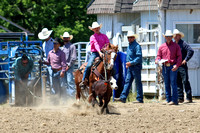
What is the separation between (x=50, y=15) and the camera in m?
29.0

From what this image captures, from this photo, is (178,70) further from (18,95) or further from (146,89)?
(18,95)

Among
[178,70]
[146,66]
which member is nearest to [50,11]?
[146,66]

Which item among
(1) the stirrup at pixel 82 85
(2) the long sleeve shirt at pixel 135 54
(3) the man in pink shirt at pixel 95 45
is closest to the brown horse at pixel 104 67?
(1) the stirrup at pixel 82 85

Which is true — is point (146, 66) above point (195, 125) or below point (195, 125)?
above

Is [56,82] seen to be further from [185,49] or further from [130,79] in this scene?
[185,49]

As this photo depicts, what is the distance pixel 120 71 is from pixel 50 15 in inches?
586

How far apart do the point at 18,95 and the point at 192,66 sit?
5.77 meters

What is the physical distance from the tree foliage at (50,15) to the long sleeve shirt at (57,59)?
1303 centimetres

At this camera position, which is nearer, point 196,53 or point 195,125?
point 195,125

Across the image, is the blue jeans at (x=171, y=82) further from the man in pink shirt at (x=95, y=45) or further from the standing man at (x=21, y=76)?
the standing man at (x=21, y=76)

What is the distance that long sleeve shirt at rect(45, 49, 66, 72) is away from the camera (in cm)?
1471

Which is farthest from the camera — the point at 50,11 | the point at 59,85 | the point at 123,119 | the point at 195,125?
the point at 50,11

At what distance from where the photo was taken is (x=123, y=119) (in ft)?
34.1

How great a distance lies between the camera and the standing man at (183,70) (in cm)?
A: 1427
